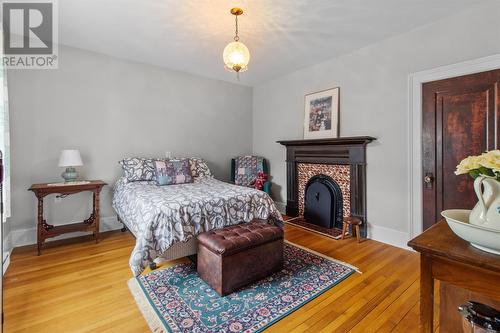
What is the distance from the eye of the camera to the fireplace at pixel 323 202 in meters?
3.49

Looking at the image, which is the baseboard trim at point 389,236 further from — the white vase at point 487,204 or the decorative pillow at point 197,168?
the decorative pillow at point 197,168

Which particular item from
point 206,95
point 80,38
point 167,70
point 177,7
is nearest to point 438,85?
point 177,7

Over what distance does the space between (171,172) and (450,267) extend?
3104 mm

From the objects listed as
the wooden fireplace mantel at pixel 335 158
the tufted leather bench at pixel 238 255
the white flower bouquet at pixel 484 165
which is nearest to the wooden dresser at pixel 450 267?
the white flower bouquet at pixel 484 165

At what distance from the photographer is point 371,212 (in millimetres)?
3184

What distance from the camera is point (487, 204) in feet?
2.78

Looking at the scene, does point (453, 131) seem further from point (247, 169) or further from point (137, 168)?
point (137, 168)

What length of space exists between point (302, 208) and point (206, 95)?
2660mm

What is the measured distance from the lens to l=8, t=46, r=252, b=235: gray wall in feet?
9.75

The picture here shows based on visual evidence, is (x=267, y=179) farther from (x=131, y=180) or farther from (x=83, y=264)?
(x=83, y=264)

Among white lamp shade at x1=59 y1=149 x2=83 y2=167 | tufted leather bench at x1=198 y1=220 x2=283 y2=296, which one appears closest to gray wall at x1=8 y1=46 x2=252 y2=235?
white lamp shade at x1=59 y1=149 x2=83 y2=167

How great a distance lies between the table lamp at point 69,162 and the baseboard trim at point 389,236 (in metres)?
3.80

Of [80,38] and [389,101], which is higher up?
[80,38]

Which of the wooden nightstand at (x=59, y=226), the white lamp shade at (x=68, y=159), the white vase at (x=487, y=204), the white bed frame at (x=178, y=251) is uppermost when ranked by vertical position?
the white lamp shade at (x=68, y=159)
